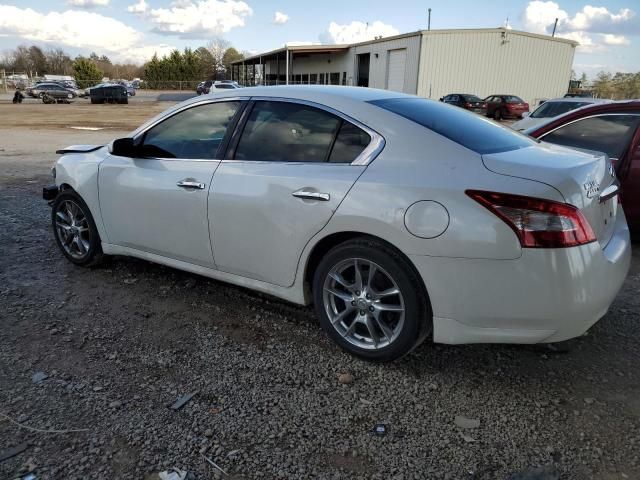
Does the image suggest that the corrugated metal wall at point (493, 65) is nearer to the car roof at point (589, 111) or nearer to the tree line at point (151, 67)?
the car roof at point (589, 111)

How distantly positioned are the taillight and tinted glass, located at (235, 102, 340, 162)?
1.11 m

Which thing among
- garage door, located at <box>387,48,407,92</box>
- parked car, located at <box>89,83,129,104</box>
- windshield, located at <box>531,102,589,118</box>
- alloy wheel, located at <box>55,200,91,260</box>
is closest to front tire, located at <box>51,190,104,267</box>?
alloy wheel, located at <box>55,200,91,260</box>

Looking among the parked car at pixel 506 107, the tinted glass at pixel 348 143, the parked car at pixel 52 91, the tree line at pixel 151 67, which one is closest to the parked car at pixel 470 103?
the parked car at pixel 506 107

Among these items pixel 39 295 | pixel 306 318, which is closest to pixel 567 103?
pixel 306 318

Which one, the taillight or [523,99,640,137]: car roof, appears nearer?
the taillight

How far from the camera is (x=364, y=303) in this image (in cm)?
303

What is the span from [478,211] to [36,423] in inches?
94.7

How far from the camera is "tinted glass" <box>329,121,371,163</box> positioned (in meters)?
2.98

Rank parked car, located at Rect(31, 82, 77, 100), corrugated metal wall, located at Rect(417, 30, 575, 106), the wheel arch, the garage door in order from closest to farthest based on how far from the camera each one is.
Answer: the wheel arch → corrugated metal wall, located at Rect(417, 30, 575, 106) → the garage door → parked car, located at Rect(31, 82, 77, 100)

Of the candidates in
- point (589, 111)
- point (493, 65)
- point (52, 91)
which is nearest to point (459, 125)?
point (589, 111)

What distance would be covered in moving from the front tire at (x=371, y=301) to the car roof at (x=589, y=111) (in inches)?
122

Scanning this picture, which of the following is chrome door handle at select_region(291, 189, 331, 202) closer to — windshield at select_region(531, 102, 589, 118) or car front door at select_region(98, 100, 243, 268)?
car front door at select_region(98, 100, 243, 268)

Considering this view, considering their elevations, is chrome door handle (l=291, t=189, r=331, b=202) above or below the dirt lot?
above

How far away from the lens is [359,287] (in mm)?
3025
